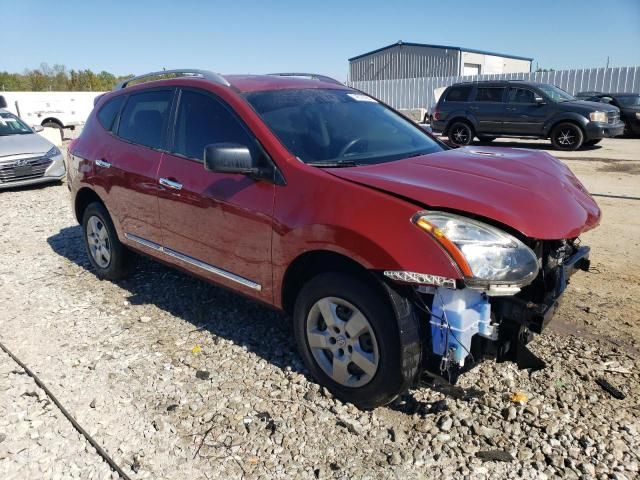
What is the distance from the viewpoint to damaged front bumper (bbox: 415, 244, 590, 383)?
2510 mm

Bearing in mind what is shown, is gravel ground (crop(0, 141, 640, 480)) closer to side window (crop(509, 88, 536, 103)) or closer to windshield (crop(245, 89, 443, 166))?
windshield (crop(245, 89, 443, 166))

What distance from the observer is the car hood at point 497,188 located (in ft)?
8.31

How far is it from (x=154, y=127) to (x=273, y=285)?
6.04 ft

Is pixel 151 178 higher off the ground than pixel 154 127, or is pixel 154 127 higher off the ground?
pixel 154 127

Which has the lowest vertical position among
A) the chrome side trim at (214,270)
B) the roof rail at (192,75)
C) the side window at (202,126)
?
the chrome side trim at (214,270)

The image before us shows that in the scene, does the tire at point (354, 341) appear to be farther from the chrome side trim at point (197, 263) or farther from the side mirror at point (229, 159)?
the side mirror at point (229, 159)

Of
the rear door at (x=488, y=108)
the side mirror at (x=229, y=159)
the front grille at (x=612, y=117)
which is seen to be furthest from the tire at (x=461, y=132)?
the side mirror at (x=229, y=159)

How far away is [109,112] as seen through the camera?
4871 millimetres

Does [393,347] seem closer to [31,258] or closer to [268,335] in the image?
[268,335]

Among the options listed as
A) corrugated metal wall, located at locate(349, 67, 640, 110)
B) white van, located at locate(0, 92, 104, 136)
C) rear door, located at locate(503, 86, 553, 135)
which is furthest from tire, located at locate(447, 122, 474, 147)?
white van, located at locate(0, 92, 104, 136)

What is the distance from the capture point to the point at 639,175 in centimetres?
1034

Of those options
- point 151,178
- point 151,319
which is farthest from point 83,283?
point 151,178

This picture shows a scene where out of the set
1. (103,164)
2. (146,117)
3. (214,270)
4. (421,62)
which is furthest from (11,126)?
(421,62)

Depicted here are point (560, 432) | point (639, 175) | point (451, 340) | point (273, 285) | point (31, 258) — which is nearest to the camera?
point (451, 340)
